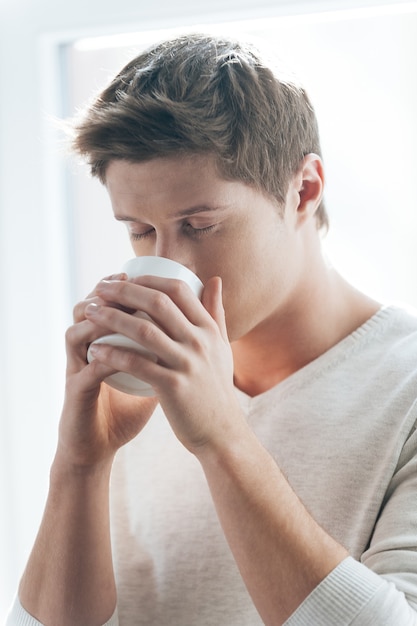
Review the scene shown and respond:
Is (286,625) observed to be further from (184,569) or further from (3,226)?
(3,226)

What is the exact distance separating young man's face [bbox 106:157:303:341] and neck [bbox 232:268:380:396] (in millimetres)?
96

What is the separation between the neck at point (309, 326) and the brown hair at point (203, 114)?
178 mm

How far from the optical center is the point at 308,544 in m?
0.86

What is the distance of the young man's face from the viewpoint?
0.99m

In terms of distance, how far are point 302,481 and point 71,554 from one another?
32 cm

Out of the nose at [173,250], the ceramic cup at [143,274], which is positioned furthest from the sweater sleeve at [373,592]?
the nose at [173,250]

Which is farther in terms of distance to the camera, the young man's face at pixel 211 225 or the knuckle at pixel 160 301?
the young man's face at pixel 211 225

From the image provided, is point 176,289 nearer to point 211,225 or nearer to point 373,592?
point 211,225

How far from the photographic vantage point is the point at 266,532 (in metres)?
0.86

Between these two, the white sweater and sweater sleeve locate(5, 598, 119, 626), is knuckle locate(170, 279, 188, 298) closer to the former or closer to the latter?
the white sweater

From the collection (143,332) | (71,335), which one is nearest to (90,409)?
(71,335)

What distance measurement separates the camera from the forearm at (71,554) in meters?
1.08

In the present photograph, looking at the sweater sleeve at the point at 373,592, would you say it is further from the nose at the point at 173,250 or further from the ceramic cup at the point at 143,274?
the nose at the point at 173,250

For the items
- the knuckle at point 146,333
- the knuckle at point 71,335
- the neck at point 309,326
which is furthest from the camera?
the neck at point 309,326
